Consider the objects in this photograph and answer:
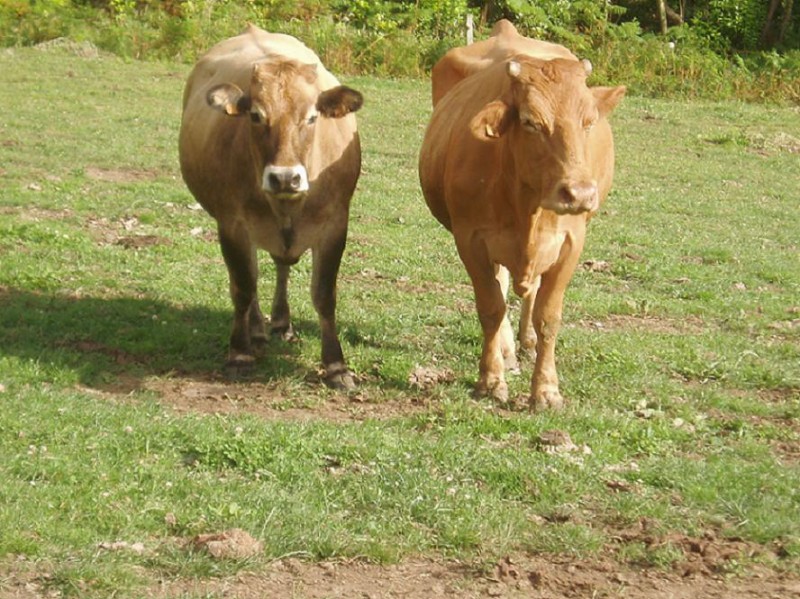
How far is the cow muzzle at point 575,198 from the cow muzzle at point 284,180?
175 cm

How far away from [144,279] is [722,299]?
535 cm

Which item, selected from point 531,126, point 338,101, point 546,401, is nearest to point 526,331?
point 546,401

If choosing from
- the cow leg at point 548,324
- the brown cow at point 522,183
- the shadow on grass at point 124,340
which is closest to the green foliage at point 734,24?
the brown cow at point 522,183

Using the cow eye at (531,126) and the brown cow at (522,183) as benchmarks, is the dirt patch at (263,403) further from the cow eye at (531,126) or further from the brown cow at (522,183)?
the cow eye at (531,126)

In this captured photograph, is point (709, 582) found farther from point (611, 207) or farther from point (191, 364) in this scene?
point (611, 207)

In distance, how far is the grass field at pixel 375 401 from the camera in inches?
249

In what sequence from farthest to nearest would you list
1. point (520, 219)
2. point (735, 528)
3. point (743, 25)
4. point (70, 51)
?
point (743, 25)
point (70, 51)
point (520, 219)
point (735, 528)

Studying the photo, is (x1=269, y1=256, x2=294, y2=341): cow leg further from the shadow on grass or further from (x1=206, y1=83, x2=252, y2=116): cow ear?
(x1=206, y1=83, x2=252, y2=116): cow ear

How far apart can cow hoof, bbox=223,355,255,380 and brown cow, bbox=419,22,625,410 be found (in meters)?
1.75

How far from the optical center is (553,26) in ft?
104

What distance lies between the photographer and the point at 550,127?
7.83 m

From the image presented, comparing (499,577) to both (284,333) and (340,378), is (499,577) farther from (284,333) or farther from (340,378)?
(284,333)

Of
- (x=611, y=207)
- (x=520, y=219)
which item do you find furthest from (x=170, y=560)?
(x=611, y=207)

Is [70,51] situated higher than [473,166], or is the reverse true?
[473,166]
